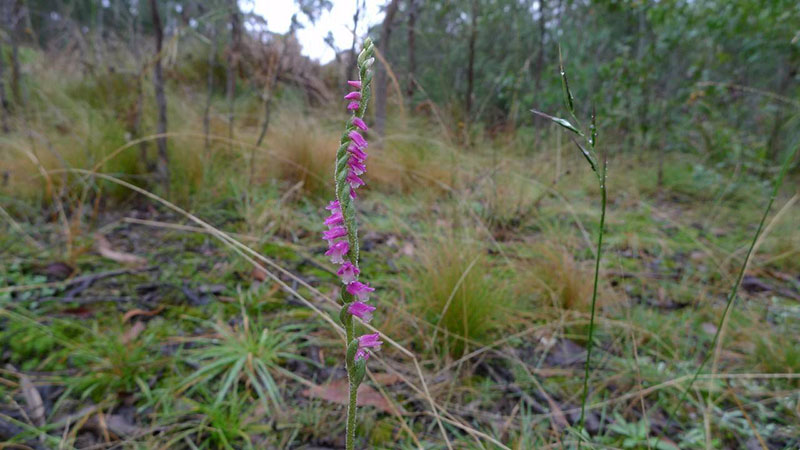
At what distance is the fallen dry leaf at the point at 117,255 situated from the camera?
2.09 m

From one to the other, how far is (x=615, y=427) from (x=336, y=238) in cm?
114

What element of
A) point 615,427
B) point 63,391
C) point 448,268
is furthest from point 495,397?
point 63,391

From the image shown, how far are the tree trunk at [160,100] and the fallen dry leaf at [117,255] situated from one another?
22.9 inches

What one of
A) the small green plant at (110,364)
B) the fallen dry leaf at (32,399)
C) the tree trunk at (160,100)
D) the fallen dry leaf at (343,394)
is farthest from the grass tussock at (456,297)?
the tree trunk at (160,100)

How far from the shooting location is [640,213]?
149 inches

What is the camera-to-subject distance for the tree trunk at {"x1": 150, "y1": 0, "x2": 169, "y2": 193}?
2.49 meters

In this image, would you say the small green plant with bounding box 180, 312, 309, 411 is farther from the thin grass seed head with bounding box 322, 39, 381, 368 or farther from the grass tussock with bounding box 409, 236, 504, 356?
the thin grass seed head with bounding box 322, 39, 381, 368

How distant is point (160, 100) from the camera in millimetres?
2639

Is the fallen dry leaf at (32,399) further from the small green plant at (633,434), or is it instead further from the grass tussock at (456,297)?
the small green plant at (633,434)

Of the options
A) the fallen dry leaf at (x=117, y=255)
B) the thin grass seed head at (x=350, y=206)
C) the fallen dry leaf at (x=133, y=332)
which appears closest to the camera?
the thin grass seed head at (x=350, y=206)

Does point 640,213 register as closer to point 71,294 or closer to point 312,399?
point 312,399

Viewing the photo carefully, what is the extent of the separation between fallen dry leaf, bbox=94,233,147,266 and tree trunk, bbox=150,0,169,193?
0.58 meters

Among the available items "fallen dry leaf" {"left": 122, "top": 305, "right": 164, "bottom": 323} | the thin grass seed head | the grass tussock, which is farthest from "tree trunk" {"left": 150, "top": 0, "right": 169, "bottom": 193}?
the thin grass seed head

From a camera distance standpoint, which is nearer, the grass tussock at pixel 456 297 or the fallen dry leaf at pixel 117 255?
the grass tussock at pixel 456 297
